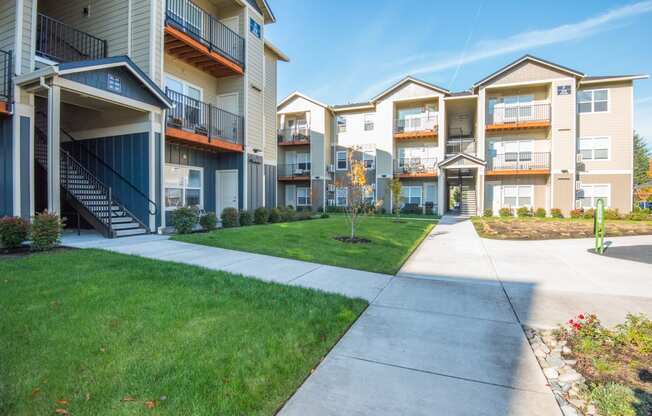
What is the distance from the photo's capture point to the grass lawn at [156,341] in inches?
89.5

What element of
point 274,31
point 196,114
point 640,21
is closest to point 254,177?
point 196,114

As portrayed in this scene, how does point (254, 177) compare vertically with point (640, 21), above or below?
below

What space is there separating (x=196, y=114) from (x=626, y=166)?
86.7ft

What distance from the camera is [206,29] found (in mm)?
13727

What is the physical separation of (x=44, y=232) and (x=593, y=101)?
2973 cm

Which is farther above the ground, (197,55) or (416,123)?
(416,123)

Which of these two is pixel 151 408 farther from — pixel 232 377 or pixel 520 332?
pixel 520 332

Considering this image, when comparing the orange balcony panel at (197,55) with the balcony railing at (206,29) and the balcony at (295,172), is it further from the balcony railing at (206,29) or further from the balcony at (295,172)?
the balcony at (295,172)

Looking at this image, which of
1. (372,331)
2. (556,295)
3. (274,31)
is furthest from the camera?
(274,31)

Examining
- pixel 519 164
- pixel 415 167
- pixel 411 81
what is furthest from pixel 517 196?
Result: pixel 411 81

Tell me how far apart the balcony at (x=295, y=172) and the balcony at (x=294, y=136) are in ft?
6.69

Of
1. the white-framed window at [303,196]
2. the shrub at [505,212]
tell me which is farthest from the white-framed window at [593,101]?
the white-framed window at [303,196]

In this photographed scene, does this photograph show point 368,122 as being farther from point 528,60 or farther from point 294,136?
point 528,60

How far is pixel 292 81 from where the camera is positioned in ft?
108
